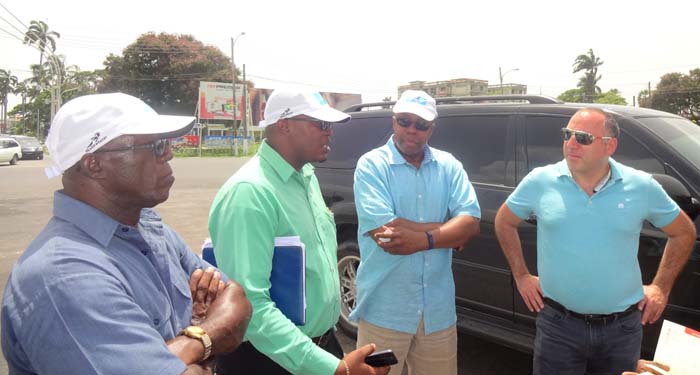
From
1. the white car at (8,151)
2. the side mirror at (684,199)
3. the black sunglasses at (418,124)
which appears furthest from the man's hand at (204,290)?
the white car at (8,151)

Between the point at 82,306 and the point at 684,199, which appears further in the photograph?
the point at 684,199

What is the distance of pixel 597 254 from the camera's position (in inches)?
104

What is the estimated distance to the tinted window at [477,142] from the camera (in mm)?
4027

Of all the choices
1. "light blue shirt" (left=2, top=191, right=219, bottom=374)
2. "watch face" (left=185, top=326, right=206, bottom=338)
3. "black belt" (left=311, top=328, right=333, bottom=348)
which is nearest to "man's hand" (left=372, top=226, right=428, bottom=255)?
"black belt" (left=311, top=328, right=333, bottom=348)

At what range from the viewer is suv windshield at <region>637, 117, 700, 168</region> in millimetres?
3279

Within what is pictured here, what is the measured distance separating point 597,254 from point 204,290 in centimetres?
194

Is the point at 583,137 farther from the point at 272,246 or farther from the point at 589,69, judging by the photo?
the point at 589,69

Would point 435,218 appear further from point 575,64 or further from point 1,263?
point 575,64

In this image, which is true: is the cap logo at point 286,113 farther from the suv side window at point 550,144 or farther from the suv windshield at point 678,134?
the suv windshield at point 678,134

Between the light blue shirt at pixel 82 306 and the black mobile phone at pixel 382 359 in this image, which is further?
the black mobile phone at pixel 382 359

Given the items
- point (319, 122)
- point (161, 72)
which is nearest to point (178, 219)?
point (319, 122)

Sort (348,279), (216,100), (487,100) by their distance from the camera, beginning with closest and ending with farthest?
(487,100) < (348,279) < (216,100)

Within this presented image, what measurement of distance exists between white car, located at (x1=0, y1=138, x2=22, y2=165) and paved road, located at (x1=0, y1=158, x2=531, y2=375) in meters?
6.56

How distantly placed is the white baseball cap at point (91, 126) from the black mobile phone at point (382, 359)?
110cm
